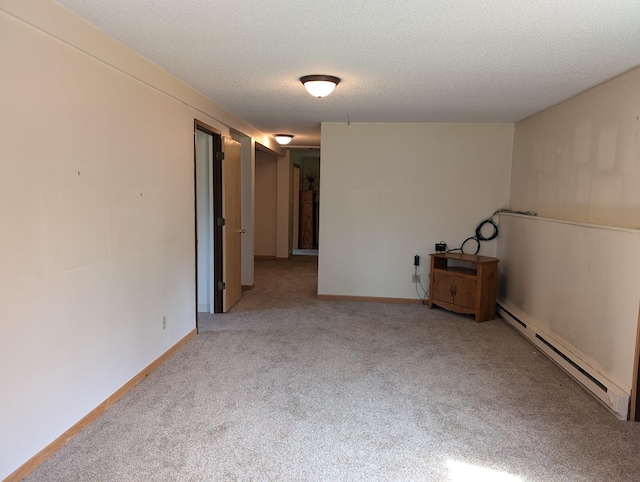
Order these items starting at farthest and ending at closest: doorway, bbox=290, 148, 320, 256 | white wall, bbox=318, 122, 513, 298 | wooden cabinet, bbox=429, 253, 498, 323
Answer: doorway, bbox=290, 148, 320, 256 < white wall, bbox=318, 122, 513, 298 < wooden cabinet, bbox=429, 253, 498, 323

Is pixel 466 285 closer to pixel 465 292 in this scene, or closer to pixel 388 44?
pixel 465 292

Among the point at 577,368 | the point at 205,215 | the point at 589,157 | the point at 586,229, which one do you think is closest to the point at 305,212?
the point at 205,215

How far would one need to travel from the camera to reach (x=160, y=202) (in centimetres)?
328

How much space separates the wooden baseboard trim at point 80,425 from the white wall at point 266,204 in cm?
541

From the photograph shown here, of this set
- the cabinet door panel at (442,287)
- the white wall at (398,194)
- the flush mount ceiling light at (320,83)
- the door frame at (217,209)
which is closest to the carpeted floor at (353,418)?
the door frame at (217,209)

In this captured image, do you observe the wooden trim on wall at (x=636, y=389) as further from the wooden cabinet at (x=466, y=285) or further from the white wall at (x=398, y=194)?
the white wall at (x=398, y=194)

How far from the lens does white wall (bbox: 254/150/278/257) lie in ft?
28.7

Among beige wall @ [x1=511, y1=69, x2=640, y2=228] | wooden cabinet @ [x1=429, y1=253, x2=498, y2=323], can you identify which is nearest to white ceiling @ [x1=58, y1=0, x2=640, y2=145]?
beige wall @ [x1=511, y1=69, x2=640, y2=228]

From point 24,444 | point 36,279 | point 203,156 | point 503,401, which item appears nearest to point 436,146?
point 203,156

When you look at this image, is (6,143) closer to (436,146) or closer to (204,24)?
(204,24)

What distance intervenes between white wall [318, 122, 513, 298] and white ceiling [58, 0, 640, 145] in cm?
121

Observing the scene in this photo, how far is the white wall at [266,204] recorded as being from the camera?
344 inches

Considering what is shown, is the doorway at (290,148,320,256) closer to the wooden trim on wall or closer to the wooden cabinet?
the wooden cabinet

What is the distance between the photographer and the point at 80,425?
2393 mm
